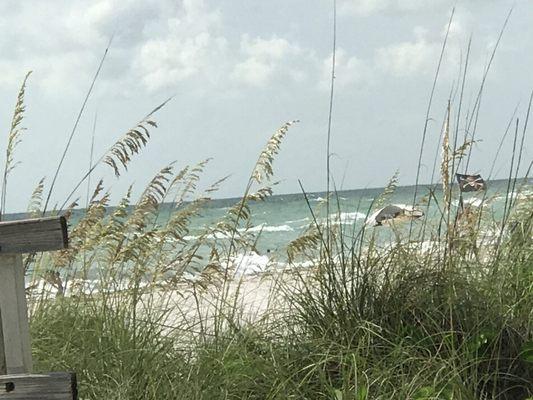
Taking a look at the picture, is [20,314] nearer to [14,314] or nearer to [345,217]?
[14,314]

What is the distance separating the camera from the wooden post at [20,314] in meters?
2.81

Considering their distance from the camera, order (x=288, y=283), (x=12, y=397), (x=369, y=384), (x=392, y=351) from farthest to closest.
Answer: (x=288, y=283), (x=392, y=351), (x=369, y=384), (x=12, y=397)

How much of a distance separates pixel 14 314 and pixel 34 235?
0.27 m

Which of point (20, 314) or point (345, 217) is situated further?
point (345, 217)

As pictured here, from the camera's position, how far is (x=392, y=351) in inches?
148

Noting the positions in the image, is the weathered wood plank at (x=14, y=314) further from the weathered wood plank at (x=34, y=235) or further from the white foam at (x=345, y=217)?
the white foam at (x=345, y=217)

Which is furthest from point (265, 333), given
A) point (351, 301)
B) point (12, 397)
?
point (12, 397)

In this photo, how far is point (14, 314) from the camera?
288 centimetres

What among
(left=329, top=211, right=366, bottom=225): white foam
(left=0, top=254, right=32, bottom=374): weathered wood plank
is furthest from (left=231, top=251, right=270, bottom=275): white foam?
(left=0, top=254, right=32, bottom=374): weathered wood plank

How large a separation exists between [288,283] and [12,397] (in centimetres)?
177

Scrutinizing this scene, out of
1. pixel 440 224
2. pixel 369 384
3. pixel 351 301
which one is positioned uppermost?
pixel 440 224

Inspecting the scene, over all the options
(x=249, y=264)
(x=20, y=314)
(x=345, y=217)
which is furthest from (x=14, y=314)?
(x=345, y=217)

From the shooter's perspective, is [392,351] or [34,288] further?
[34,288]

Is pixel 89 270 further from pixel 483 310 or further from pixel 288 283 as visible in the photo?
pixel 483 310
